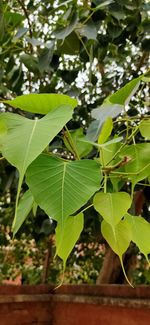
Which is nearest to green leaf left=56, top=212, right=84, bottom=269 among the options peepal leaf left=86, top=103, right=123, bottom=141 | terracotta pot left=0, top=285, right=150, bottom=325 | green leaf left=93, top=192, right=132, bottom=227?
green leaf left=93, top=192, right=132, bottom=227

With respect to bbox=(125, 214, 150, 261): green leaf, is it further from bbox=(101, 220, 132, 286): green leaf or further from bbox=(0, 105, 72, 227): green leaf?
bbox=(0, 105, 72, 227): green leaf

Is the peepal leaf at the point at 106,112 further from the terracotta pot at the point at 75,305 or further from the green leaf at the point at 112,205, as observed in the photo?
the terracotta pot at the point at 75,305

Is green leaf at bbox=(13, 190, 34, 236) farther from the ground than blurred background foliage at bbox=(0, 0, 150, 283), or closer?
closer

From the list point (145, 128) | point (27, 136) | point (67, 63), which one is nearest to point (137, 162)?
point (145, 128)

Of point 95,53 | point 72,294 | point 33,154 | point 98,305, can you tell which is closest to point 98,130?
point 33,154

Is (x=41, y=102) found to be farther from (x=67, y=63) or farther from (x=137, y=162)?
(x=67, y=63)

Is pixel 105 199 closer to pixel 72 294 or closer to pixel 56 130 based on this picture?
pixel 56 130
